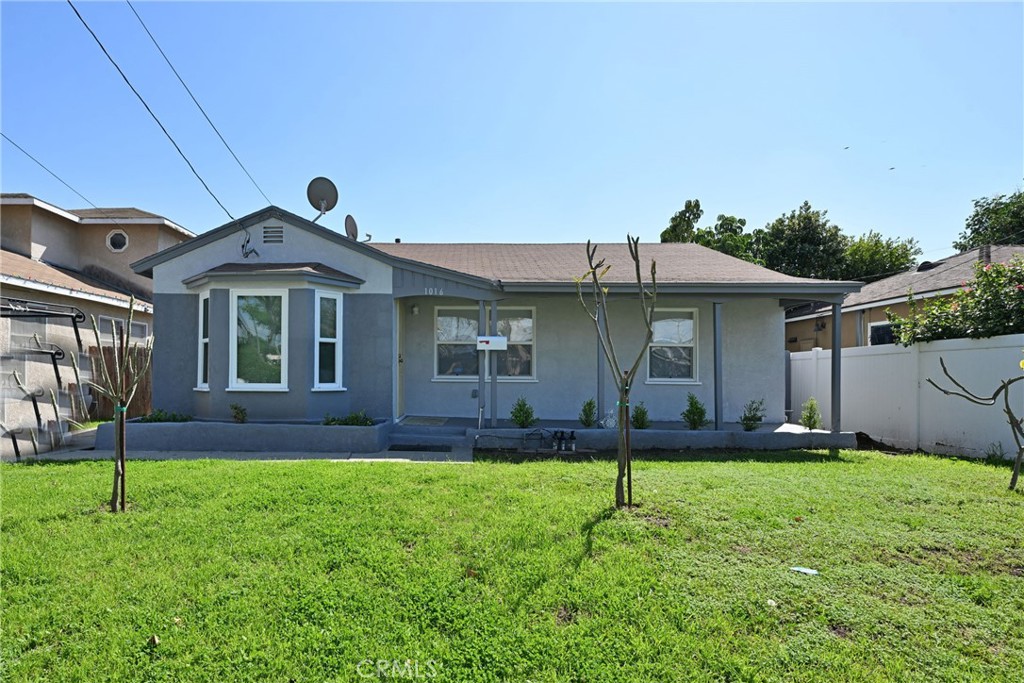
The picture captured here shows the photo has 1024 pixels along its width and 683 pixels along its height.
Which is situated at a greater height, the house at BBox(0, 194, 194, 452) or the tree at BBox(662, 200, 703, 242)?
the tree at BBox(662, 200, 703, 242)

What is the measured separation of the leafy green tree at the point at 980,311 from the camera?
832cm

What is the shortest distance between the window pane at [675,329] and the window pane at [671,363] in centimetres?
16

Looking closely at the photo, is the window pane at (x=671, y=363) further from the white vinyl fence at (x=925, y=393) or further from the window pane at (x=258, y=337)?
the window pane at (x=258, y=337)

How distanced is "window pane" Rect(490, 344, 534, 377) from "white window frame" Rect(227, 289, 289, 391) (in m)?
4.40

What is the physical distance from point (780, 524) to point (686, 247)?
10.6 meters

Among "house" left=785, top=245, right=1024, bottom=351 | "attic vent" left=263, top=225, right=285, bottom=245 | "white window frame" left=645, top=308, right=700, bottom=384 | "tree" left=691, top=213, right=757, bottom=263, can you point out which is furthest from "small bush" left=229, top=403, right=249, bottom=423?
"tree" left=691, top=213, right=757, bottom=263

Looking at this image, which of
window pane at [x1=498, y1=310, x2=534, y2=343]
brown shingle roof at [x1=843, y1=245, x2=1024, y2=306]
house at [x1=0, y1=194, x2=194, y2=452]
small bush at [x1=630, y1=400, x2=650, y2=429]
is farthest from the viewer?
brown shingle roof at [x1=843, y1=245, x2=1024, y2=306]

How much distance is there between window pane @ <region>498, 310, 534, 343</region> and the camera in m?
11.6

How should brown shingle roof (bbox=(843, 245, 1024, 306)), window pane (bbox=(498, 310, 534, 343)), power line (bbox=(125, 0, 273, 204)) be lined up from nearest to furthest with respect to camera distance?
1. power line (bbox=(125, 0, 273, 204))
2. window pane (bbox=(498, 310, 534, 343))
3. brown shingle roof (bbox=(843, 245, 1024, 306))

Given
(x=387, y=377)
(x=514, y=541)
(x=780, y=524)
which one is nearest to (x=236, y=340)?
(x=387, y=377)

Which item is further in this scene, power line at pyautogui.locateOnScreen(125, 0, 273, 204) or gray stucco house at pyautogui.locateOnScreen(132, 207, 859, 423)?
gray stucco house at pyautogui.locateOnScreen(132, 207, 859, 423)

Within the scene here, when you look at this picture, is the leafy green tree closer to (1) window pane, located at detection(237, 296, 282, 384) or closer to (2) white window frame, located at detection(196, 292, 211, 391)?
(1) window pane, located at detection(237, 296, 282, 384)

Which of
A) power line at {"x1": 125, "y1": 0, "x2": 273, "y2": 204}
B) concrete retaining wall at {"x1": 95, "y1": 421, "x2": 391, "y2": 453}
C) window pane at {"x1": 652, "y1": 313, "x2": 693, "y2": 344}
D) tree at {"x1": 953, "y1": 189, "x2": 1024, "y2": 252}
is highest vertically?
tree at {"x1": 953, "y1": 189, "x2": 1024, "y2": 252}

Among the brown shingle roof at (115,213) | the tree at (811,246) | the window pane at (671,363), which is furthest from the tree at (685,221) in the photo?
the brown shingle roof at (115,213)
